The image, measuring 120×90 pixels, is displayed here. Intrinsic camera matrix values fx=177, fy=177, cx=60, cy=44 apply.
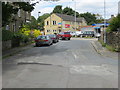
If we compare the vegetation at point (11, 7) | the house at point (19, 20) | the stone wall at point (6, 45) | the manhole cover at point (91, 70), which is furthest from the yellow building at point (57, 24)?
the manhole cover at point (91, 70)

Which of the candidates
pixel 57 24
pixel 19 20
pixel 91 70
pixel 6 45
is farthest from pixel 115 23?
pixel 57 24

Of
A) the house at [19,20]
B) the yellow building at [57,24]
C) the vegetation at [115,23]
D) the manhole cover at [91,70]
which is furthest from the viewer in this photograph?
the yellow building at [57,24]

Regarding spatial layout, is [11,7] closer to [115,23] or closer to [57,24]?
[115,23]

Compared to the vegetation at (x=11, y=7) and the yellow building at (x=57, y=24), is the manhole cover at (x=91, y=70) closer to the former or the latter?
the vegetation at (x=11, y=7)

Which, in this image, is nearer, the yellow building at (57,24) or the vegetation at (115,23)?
the vegetation at (115,23)

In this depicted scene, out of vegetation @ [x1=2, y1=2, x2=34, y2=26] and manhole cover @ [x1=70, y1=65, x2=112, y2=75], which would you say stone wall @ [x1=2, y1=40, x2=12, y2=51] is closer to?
vegetation @ [x1=2, y1=2, x2=34, y2=26]

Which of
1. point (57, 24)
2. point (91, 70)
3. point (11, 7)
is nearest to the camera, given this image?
point (91, 70)

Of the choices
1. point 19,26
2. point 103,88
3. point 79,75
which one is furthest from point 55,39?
point 103,88

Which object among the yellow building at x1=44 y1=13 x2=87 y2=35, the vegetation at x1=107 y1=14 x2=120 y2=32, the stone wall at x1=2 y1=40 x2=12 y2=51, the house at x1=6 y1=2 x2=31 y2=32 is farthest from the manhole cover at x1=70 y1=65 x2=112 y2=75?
the yellow building at x1=44 y1=13 x2=87 y2=35

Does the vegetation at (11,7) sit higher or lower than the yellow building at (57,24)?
lower

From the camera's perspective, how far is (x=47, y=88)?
5.62 m

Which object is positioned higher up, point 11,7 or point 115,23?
point 11,7

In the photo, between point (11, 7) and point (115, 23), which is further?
point (115, 23)

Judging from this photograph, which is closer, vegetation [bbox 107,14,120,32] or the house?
vegetation [bbox 107,14,120,32]
